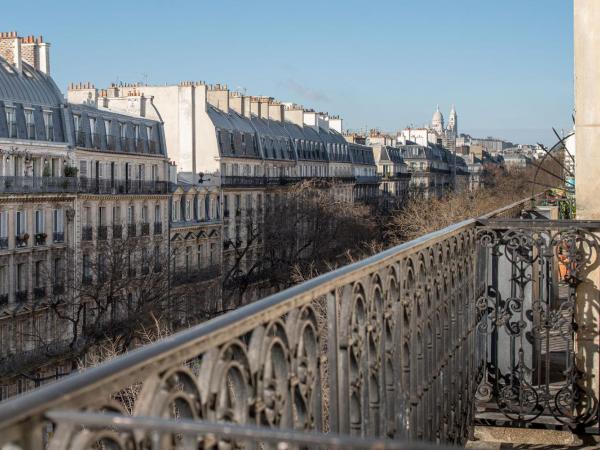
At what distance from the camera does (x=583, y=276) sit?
7.28 meters

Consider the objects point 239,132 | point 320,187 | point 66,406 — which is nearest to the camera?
point 66,406

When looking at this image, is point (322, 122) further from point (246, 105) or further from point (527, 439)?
point (527, 439)

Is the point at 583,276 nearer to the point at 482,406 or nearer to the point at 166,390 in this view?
the point at 482,406

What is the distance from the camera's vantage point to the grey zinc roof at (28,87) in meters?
39.6

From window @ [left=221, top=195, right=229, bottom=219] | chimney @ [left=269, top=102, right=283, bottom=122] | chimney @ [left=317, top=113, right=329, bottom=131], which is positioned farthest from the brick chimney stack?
chimney @ [left=317, top=113, right=329, bottom=131]

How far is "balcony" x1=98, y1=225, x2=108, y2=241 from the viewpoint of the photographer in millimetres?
45250

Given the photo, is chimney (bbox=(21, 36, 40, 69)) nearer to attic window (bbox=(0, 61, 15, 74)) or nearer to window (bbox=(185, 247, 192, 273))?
attic window (bbox=(0, 61, 15, 74))

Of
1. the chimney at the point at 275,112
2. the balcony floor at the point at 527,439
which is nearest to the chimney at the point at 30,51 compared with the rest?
the chimney at the point at 275,112

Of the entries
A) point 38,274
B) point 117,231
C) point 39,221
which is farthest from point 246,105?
point 38,274

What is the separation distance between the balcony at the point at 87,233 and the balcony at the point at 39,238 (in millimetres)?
2658

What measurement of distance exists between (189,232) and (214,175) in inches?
237

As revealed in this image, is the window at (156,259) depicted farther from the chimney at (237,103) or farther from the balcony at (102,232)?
the chimney at (237,103)

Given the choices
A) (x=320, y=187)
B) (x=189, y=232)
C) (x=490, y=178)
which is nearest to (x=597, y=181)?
(x=189, y=232)

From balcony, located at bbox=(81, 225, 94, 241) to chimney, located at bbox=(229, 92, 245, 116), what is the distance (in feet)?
77.0
